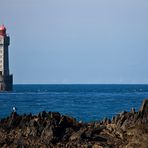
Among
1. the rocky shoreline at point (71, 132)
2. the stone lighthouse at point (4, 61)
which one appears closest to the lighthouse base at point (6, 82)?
the stone lighthouse at point (4, 61)

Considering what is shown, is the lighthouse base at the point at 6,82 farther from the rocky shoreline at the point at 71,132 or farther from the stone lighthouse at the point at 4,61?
the rocky shoreline at the point at 71,132

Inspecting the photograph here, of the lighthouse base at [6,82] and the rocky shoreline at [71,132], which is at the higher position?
the lighthouse base at [6,82]

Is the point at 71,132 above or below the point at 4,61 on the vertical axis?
below

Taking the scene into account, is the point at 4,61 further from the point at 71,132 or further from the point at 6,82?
the point at 71,132

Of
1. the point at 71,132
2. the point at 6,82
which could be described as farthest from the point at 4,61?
the point at 71,132

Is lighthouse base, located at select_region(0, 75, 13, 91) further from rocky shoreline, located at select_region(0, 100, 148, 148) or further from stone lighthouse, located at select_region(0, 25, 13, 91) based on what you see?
rocky shoreline, located at select_region(0, 100, 148, 148)

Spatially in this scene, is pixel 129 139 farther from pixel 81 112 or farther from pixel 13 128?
pixel 81 112

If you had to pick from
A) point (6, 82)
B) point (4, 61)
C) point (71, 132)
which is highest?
point (4, 61)

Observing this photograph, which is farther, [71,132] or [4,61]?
[4,61]

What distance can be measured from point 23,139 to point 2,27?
130 m

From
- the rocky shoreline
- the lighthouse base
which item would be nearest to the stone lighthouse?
the lighthouse base

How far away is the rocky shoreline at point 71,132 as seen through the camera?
39094 mm

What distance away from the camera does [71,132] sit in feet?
135

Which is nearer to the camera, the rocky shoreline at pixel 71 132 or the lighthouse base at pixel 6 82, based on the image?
the rocky shoreline at pixel 71 132
